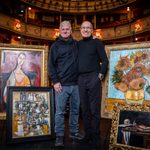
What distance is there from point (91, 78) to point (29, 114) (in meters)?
1.10

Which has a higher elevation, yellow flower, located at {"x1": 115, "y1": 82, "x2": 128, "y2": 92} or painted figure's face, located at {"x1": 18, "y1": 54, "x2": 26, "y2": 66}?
painted figure's face, located at {"x1": 18, "y1": 54, "x2": 26, "y2": 66}

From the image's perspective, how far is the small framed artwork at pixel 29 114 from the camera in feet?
12.3

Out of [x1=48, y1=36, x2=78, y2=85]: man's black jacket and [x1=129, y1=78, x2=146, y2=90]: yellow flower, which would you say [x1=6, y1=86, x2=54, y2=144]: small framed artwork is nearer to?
[x1=48, y1=36, x2=78, y2=85]: man's black jacket

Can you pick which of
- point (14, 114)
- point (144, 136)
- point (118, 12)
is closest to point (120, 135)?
point (144, 136)

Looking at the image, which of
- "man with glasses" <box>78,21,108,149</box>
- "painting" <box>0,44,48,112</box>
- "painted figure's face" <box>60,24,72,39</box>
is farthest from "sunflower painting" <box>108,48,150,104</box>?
"painting" <box>0,44,48,112</box>

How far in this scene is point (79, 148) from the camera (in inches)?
140

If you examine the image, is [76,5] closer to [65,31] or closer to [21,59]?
[21,59]

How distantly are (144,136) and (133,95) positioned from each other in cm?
66

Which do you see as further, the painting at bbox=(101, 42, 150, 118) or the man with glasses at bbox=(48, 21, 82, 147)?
the man with glasses at bbox=(48, 21, 82, 147)

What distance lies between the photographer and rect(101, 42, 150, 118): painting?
3.42 metres

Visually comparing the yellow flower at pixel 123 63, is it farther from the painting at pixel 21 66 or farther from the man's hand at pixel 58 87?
the painting at pixel 21 66

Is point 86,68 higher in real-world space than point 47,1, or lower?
lower

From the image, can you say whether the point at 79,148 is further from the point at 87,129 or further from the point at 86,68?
the point at 86,68

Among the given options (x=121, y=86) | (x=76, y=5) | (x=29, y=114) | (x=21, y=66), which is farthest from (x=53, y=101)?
(x=76, y=5)
